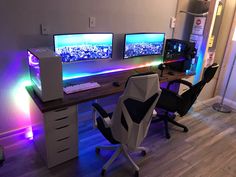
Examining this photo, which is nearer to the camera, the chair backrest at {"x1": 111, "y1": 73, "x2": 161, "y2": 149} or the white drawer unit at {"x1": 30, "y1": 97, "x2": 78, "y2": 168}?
the chair backrest at {"x1": 111, "y1": 73, "x2": 161, "y2": 149}

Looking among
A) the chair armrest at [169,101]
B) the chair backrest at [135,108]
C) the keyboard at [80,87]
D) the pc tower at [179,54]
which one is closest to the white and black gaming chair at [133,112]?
the chair backrest at [135,108]

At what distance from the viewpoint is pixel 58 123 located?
75.8 inches

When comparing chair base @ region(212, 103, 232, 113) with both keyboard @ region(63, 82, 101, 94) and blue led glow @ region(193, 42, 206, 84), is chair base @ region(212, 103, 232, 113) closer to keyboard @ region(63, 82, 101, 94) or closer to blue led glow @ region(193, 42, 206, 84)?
blue led glow @ region(193, 42, 206, 84)

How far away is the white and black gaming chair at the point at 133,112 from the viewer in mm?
1603

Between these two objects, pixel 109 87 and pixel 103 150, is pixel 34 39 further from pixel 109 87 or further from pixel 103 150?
pixel 103 150

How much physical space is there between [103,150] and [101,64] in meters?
1.08

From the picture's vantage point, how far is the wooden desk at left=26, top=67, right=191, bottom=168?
1.86 m

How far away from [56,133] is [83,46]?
3.17 feet

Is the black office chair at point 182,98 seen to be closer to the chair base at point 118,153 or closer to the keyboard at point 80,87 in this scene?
the chair base at point 118,153

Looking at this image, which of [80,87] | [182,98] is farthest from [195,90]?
[80,87]

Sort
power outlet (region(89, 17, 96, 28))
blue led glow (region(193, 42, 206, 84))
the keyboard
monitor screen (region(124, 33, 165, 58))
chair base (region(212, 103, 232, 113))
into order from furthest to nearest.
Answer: chair base (region(212, 103, 232, 113)) < blue led glow (region(193, 42, 206, 84)) < monitor screen (region(124, 33, 165, 58)) < power outlet (region(89, 17, 96, 28)) < the keyboard

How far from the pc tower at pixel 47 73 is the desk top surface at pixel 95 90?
0.06 m

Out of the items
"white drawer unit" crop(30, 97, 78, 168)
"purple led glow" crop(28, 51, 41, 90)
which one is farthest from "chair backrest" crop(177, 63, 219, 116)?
"purple led glow" crop(28, 51, 41, 90)

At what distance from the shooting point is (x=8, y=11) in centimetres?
188
